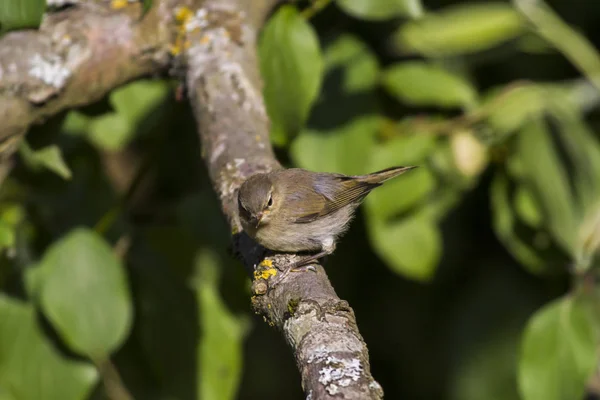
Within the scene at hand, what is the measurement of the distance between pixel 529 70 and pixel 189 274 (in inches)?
102

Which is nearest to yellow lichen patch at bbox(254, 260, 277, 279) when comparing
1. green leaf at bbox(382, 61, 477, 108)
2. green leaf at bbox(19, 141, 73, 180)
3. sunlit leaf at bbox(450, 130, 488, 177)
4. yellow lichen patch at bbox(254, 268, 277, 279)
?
yellow lichen patch at bbox(254, 268, 277, 279)

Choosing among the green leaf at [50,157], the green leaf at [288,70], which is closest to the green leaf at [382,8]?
the green leaf at [288,70]

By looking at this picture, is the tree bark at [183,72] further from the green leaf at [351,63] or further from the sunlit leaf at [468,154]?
the sunlit leaf at [468,154]

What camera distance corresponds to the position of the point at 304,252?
11.7 feet

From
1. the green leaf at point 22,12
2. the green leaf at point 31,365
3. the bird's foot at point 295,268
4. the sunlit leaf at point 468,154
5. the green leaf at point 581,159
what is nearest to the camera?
the bird's foot at point 295,268

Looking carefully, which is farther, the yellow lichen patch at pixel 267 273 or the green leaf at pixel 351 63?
the green leaf at pixel 351 63

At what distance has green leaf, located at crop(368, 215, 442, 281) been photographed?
4102 millimetres

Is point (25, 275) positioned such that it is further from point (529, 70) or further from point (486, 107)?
point (529, 70)

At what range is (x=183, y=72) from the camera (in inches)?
139

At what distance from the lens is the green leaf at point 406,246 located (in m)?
4.10

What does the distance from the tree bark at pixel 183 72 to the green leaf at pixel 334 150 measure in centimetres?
58

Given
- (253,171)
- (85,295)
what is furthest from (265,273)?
(85,295)

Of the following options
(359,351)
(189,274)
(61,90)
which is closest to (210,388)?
(189,274)

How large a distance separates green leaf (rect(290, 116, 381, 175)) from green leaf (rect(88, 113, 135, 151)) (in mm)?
896
